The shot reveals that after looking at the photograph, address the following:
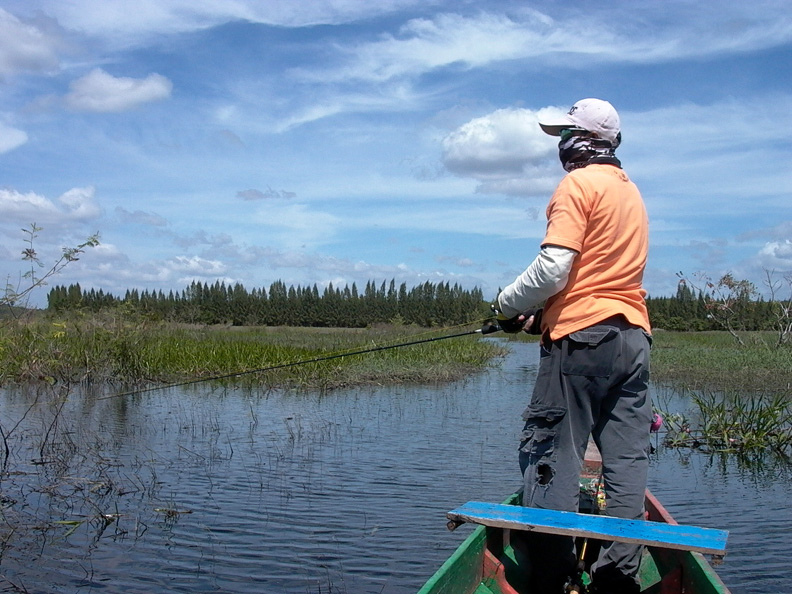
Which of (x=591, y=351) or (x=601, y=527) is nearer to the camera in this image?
(x=601, y=527)

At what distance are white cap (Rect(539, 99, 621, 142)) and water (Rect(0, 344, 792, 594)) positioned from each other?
3248 millimetres

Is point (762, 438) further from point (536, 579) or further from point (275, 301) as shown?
point (275, 301)

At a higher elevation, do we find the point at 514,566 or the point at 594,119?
the point at 594,119

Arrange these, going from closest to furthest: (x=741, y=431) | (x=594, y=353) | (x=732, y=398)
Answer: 1. (x=594, y=353)
2. (x=741, y=431)
3. (x=732, y=398)

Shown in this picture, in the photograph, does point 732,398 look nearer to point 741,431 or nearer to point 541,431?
point 741,431

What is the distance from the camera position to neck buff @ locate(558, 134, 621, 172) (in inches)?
145

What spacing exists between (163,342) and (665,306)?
155 ft

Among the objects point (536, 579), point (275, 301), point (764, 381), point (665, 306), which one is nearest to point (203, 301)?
point (275, 301)

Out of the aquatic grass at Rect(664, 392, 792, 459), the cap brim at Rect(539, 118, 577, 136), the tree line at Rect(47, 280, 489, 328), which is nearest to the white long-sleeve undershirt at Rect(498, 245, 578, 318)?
the cap brim at Rect(539, 118, 577, 136)

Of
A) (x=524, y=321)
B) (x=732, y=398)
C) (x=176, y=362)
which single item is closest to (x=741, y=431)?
(x=732, y=398)

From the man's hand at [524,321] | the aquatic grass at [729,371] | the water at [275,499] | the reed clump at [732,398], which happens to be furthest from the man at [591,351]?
the aquatic grass at [729,371]

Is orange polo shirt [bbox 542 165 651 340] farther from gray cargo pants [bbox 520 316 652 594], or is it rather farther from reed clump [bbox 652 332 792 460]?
reed clump [bbox 652 332 792 460]

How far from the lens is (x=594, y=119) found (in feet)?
12.1

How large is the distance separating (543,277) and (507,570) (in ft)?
5.05
